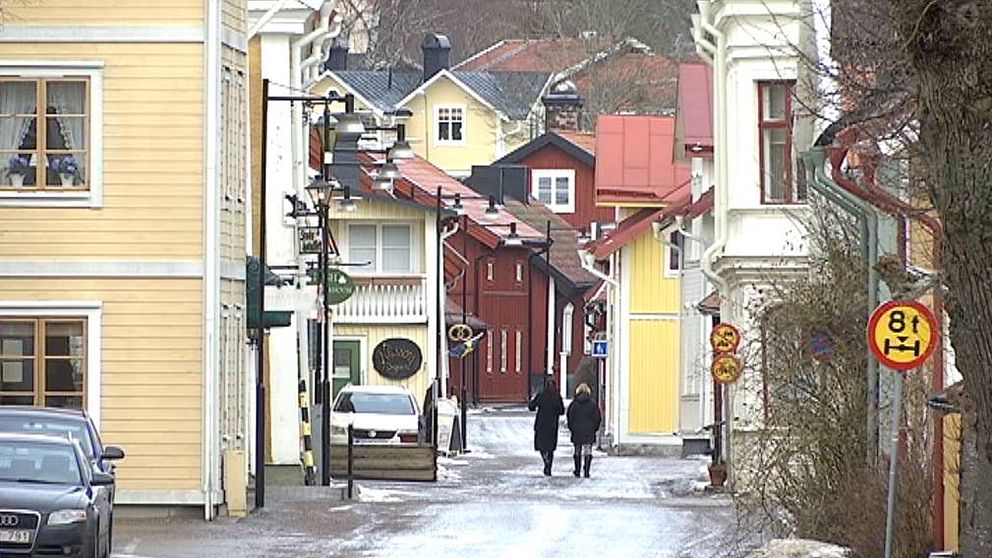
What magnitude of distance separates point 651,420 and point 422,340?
8.26m

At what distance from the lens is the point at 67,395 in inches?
1161

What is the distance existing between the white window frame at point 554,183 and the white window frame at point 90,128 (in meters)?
70.0

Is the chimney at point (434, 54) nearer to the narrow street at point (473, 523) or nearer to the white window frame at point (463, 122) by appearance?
the white window frame at point (463, 122)

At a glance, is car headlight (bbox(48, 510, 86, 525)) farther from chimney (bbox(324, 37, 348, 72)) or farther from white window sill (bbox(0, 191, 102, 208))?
chimney (bbox(324, 37, 348, 72))

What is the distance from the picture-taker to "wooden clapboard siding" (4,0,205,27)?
29.4m

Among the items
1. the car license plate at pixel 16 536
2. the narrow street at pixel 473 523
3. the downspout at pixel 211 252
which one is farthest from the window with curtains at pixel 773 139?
the car license plate at pixel 16 536

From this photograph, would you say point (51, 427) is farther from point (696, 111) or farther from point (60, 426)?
point (696, 111)

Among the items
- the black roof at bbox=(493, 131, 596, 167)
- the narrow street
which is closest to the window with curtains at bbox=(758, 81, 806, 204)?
the narrow street

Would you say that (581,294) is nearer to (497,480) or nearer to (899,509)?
(497,480)

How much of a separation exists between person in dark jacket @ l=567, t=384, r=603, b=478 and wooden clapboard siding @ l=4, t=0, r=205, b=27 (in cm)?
1587

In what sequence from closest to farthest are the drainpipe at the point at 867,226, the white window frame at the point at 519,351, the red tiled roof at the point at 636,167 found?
the drainpipe at the point at 867,226 → the red tiled roof at the point at 636,167 → the white window frame at the point at 519,351

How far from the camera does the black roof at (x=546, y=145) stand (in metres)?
96.8

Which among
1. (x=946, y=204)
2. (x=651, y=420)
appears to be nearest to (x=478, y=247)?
(x=651, y=420)

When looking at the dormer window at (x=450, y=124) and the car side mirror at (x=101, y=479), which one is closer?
the car side mirror at (x=101, y=479)
